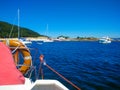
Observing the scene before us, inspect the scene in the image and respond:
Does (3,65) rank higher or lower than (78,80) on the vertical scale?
higher

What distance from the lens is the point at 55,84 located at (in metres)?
6.01

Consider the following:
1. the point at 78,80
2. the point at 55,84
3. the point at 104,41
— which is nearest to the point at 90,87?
the point at 78,80

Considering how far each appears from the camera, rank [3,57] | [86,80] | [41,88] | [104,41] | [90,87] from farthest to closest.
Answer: [104,41] < [86,80] < [90,87] < [3,57] < [41,88]

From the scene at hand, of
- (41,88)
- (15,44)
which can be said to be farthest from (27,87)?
(15,44)

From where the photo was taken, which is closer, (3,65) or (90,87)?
(3,65)

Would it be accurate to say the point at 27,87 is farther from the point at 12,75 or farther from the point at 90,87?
the point at 90,87

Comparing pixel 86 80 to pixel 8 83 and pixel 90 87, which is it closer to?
pixel 90 87

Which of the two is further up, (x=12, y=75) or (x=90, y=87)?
(x=12, y=75)

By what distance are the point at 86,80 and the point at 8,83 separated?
A: 12064 millimetres

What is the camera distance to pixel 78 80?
56.0 feet

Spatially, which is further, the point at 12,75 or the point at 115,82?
the point at 115,82

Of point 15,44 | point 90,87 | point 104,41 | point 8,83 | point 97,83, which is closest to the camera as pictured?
point 8,83

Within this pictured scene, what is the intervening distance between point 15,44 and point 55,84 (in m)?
6.26

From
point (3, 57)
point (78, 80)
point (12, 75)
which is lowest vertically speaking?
point (78, 80)
